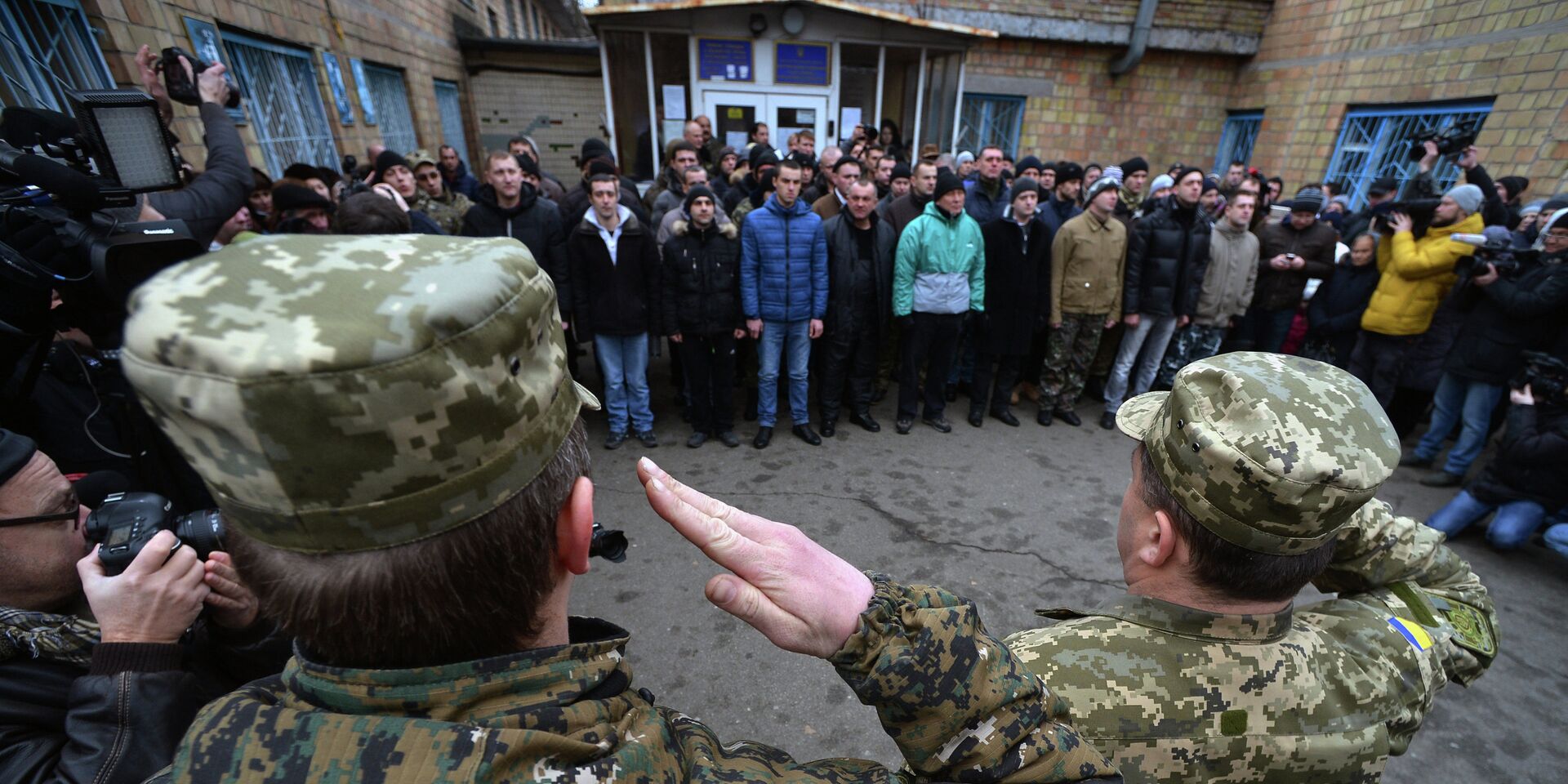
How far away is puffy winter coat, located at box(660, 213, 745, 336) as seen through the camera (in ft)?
14.4

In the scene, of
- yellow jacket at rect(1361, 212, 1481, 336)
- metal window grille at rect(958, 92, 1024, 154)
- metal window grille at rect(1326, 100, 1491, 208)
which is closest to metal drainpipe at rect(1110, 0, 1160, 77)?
metal window grille at rect(958, 92, 1024, 154)

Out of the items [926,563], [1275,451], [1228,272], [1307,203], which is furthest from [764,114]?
[1275,451]

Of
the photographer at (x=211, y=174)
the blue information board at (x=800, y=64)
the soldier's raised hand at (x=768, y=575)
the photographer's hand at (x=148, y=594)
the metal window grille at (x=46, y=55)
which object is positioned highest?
the blue information board at (x=800, y=64)

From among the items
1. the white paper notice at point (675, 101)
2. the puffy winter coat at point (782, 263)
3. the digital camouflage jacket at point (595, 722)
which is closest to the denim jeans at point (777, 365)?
the puffy winter coat at point (782, 263)

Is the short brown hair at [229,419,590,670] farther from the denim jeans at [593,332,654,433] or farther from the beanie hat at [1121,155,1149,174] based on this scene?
the beanie hat at [1121,155,1149,174]

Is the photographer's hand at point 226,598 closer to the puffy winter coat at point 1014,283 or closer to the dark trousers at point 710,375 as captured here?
the dark trousers at point 710,375

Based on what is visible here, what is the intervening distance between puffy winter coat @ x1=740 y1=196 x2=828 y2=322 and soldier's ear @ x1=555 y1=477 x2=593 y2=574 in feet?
12.5

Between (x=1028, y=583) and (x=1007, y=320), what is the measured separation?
2.36 m

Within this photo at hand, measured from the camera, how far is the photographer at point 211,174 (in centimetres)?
249

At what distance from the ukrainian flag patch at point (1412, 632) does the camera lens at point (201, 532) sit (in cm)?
241

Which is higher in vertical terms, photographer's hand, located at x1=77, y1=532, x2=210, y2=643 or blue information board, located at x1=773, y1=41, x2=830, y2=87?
blue information board, located at x1=773, y1=41, x2=830, y2=87

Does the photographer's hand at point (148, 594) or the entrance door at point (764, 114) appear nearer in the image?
the photographer's hand at point (148, 594)

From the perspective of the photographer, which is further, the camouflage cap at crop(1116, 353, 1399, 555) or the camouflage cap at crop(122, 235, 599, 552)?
the camouflage cap at crop(1116, 353, 1399, 555)

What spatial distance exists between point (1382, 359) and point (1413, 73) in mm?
7518
